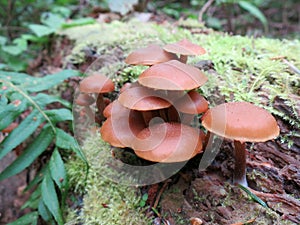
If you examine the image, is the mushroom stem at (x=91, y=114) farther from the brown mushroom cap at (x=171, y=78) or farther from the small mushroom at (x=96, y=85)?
the brown mushroom cap at (x=171, y=78)

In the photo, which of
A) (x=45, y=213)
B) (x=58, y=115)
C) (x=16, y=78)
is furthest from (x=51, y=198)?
(x=16, y=78)

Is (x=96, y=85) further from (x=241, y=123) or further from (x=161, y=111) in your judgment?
(x=241, y=123)

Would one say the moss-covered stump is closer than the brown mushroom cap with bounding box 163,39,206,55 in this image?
Yes

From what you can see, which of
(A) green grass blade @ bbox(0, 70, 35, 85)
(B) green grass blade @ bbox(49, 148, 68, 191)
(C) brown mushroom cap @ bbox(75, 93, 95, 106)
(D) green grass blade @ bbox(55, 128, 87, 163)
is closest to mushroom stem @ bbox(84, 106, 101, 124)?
(C) brown mushroom cap @ bbox(75, 93, 95, 106)

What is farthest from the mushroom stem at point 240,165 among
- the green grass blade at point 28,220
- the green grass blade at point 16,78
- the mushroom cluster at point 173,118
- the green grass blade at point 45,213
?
the green grass blade at point 16,78

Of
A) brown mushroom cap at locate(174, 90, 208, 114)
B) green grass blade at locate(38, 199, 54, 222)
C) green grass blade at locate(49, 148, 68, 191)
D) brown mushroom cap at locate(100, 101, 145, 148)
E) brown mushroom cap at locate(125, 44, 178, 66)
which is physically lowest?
green grass blade at locate(38, 199, 54, 222)

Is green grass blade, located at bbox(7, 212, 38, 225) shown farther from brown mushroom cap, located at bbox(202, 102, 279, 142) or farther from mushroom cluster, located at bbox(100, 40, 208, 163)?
brown mushroom cap, located at bbox(202, 102, 279, 142)
